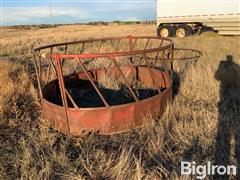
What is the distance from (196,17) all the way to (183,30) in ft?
4.71

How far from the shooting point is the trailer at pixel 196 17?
19266 mm

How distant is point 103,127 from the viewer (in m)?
4.77

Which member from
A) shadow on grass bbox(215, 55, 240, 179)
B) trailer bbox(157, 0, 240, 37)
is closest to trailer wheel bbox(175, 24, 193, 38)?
trailer bbox(157, 0, 240, 37)

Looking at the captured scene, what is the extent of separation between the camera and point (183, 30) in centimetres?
2219

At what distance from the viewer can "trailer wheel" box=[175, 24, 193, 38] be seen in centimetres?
2190

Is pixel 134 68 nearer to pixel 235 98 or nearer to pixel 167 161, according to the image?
pixel 235 98

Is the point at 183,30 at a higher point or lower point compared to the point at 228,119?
higher
